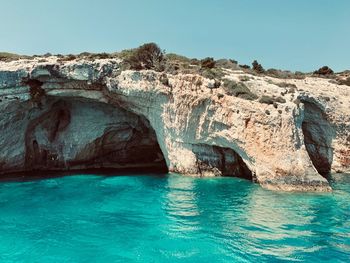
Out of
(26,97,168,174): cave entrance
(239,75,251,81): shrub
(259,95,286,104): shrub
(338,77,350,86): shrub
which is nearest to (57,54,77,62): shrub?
(26,97,168,174): cave entrance

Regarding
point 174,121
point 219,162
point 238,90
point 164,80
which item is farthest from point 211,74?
point 219,162

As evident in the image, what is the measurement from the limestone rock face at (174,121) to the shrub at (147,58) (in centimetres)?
110

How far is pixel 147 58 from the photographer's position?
26219 millimetres

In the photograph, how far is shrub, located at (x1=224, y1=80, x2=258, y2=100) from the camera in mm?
21908

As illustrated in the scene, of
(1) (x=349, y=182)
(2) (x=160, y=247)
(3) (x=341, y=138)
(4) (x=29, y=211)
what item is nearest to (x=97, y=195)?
(4) (x=29, y=211)

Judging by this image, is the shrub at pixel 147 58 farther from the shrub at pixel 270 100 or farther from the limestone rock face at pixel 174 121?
the shrub at pixel 270 100

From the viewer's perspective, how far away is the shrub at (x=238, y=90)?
21.9 m

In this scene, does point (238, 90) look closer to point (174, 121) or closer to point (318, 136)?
point (174, 121)

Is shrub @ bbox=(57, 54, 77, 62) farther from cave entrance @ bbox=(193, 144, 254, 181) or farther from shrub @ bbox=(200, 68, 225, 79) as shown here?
cave entrance @ bbox=(193, 144, 254, 181)

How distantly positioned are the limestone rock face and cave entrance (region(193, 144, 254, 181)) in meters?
0.07

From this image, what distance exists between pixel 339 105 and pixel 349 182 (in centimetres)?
627

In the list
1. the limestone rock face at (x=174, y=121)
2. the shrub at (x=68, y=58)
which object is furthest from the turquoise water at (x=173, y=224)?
the shrub at (x=68, y=58)

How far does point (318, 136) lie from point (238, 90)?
308 inches

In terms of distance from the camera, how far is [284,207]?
52.3 feet
